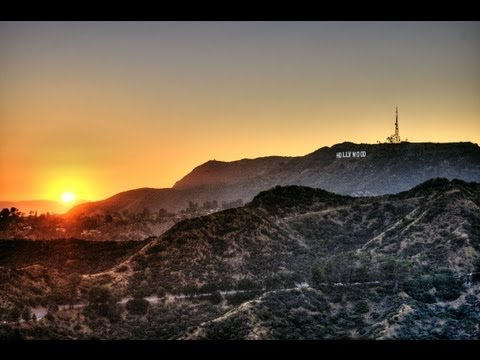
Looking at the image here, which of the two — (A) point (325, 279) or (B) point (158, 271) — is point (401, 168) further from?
(B) point (158, 271)

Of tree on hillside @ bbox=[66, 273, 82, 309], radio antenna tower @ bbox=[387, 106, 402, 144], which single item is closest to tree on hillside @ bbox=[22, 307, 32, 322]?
tree on hillside @ bbox=[66, 273, 82, 309]

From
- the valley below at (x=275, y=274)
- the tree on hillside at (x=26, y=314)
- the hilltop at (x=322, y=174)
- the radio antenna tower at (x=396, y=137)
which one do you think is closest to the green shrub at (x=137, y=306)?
the valley below at (x=275, y=274)

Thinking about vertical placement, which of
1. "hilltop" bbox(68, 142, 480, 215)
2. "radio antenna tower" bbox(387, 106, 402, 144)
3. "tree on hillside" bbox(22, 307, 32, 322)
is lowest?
"tree on hillside" bbox(22, 307, 32, 322)

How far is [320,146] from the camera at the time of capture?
992 inches

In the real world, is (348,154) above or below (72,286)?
above

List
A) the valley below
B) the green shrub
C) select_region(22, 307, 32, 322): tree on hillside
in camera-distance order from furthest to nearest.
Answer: the green shrub
select_region(22, 307, 32, 322): tree on hillside
the valley below

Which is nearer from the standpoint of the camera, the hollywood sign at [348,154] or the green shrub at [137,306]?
the hollywood sign at [348,154]

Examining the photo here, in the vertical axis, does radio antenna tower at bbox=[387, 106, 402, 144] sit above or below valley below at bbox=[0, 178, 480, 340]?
above

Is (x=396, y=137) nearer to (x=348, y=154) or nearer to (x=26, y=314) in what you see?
(x=348, y=154)

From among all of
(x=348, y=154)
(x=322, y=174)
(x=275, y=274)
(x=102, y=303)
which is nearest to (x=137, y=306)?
(x=102, y=303)

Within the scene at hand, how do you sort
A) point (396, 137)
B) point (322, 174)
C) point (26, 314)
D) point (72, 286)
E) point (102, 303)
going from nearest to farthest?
point (26, 314) < point (396, 137) < point (102, 303) < point (72, 286) < point (322, 174)

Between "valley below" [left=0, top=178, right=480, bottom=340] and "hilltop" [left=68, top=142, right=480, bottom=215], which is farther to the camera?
"hilltop" [left=68, top=142, right=480, bottom=215]

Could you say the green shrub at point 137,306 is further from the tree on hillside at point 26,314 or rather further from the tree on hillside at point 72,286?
the tree on hillside at point 26,314

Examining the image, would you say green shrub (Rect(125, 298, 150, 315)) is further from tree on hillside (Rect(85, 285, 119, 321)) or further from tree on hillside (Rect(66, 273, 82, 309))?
tree on hillside (Rect(66, 273, 82, 309))
